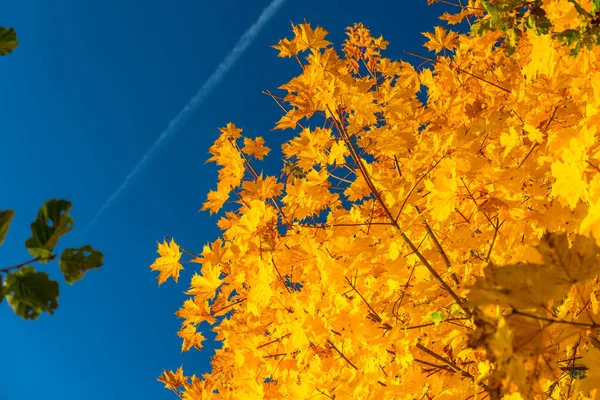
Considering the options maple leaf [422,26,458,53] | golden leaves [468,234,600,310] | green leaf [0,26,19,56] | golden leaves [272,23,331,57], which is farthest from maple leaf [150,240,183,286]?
maple leaf [422,26,458,53]

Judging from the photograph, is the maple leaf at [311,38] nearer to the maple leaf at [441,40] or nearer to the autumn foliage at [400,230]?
the autumn foliage at [400,230]

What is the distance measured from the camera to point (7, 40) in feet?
3.60

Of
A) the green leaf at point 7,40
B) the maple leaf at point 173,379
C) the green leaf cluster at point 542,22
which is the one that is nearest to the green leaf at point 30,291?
the green leaf at point 7,40

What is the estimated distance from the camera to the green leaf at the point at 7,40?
110 cm

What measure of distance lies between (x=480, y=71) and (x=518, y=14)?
227 centimetres

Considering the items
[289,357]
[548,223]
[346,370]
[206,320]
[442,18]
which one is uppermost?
[442,18]

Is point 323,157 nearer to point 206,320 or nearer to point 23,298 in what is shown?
point 206,320

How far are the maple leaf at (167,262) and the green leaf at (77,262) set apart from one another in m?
2.13

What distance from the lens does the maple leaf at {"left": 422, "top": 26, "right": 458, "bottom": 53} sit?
4391 millimetres

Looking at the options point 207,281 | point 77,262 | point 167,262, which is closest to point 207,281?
point 207,281

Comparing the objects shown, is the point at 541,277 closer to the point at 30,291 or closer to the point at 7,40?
the point at 30,291

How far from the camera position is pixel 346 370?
2.20m

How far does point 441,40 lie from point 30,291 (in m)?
4.46

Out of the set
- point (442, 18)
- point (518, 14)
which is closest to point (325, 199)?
point (518, 14)
